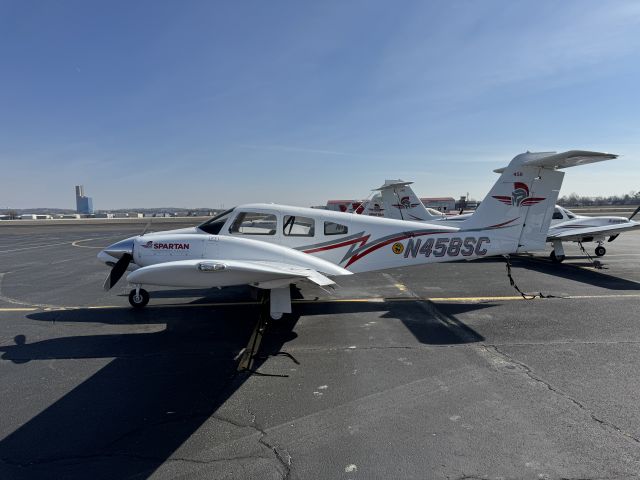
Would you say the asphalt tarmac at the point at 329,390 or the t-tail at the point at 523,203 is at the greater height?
the t-tail at the point at 523,203

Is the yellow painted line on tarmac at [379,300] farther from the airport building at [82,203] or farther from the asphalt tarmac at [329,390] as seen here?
the airport building at [82,203]

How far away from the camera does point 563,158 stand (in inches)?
288

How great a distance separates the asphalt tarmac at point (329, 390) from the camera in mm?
3074

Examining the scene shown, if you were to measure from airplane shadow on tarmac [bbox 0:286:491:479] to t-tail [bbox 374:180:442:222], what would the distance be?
1232 cm

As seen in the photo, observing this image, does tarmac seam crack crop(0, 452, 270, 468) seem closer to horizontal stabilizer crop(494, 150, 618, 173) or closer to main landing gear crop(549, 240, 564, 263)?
horizontal stabilizer crop(494, 150, 618, 173)

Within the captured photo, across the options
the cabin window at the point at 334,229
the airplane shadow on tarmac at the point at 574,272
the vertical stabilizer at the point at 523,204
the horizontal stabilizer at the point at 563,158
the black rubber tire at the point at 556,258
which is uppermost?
the horizontal stabilizer at the point at 563,158

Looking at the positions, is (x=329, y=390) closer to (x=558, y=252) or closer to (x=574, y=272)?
(x=574, y=272)

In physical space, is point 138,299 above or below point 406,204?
below

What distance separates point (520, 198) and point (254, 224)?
6071 millimetres

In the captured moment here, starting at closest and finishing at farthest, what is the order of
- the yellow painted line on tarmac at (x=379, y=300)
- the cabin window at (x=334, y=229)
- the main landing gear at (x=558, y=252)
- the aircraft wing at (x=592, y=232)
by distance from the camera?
the cabin window at (x=334, y=229) < the yellow painted line on tarmac at (x=379, y=300) < the aircraft wing at (x=592, y=232) < the main landing gear at (x=558, y=252)

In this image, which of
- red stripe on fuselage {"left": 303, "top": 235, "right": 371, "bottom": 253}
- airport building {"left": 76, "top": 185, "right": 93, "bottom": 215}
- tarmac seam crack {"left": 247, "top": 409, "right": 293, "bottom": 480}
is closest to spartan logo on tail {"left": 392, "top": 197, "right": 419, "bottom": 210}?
red stripe on fuselage {"left": 303, "top": 235, "right": 371, "bottom": 253}

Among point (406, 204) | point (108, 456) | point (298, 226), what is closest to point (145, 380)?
point (108, 456)

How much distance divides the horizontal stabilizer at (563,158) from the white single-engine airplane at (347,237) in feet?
0.18

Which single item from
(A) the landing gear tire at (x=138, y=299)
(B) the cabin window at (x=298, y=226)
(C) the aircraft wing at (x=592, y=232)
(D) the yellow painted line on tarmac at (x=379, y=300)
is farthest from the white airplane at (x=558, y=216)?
(A) the landing gear tire at (x=138, y=299)
